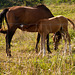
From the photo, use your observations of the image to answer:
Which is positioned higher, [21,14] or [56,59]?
[21,14]

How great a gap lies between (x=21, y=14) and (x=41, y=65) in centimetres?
195

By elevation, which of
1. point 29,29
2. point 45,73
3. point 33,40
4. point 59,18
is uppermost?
point 59,18

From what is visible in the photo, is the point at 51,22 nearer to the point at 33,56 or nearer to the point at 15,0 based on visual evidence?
the point at 33,56

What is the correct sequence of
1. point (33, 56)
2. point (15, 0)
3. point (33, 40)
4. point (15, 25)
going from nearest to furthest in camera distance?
point (33, 56) → point (15, 25) → point (33, 40) → point (15, 0)

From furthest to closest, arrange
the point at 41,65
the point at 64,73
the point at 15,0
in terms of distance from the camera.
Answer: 1. the point at 15,0
2. the point at 41,65
3. the point at 64,73

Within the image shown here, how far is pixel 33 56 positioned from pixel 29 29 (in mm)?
1504

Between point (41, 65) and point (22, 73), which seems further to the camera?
point (41, 65)

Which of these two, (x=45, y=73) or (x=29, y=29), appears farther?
(x=29, y=29)

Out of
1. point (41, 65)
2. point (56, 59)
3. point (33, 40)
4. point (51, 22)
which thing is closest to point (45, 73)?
point (41, 65)

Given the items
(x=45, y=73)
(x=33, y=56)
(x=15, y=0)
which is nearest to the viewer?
A: (x=45, y=73)

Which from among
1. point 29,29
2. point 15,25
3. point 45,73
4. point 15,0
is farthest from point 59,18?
point 15,0

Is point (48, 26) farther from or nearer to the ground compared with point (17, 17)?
nearer to the ground

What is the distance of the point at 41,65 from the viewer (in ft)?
8.05

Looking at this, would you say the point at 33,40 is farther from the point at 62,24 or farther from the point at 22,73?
the point at 22,73
